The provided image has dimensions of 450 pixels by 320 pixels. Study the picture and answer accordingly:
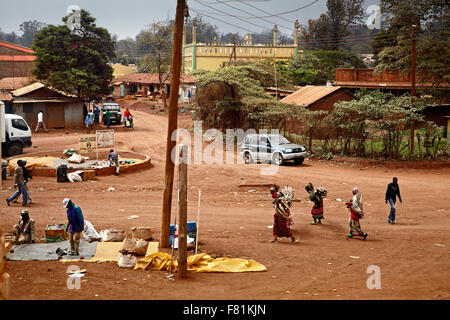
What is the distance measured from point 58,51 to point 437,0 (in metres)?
28.1

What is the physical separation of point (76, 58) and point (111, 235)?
28.9 m

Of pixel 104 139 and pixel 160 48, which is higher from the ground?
pixel 160 48

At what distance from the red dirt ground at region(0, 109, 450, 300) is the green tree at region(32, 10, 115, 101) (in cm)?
1484

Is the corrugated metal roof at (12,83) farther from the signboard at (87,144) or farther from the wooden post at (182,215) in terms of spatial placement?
the wooden post at (182,215)

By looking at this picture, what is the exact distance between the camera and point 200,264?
38.3 feet

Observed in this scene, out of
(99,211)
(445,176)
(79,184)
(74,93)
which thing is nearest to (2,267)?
(99,211)

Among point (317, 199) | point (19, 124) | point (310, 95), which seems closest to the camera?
point (317, 199)

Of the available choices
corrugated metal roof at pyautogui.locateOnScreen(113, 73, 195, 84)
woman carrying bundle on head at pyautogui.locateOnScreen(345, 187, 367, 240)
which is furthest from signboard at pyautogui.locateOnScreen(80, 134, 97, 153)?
corrugated metal roof at pyautogui.locateOnScreen(113, 73, 195, 84)

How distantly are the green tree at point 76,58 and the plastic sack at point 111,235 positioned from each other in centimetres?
2670

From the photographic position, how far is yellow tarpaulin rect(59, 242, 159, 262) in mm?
11945

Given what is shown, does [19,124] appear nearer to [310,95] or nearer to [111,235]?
[111,235]

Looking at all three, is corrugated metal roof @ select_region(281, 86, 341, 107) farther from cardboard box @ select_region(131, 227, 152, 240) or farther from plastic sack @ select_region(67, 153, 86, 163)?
cardboard box @ select_region(131, 227, 152, 240)

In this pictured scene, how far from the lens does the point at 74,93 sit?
40.4 m

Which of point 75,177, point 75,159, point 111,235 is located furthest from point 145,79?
point 111,235
